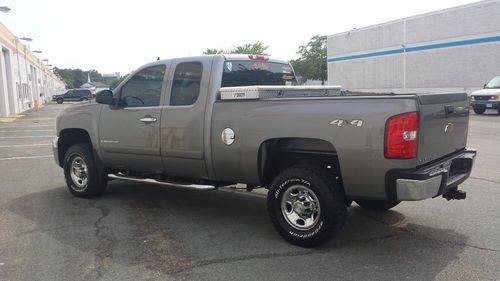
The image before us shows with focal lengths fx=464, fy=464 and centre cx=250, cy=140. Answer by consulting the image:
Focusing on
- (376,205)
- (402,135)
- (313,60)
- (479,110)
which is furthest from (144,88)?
(313,60)

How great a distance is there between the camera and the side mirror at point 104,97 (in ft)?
20.2

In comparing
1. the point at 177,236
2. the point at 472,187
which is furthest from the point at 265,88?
the point at 472,187

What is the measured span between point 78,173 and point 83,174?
0.09 metres

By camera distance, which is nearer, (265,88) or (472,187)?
(265,88)

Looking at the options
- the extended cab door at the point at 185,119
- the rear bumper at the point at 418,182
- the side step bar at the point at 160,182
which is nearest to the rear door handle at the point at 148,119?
the extended cab door at the point at 185,119

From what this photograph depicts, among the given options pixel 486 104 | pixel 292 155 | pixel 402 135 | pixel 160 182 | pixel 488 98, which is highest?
pixel 402 135

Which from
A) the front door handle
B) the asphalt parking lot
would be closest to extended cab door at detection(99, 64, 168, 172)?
the front door handle

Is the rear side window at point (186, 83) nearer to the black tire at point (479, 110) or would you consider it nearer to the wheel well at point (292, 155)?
the wheel well at point (292, 155)

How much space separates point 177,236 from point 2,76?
2820 cm

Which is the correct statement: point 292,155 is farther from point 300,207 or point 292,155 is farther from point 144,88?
point 144,88

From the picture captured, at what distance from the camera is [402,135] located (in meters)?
3.98

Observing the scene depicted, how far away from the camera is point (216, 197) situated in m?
6.86

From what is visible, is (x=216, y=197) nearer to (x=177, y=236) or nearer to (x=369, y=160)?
(x=177, y=236)

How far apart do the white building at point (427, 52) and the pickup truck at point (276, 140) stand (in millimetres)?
31524
